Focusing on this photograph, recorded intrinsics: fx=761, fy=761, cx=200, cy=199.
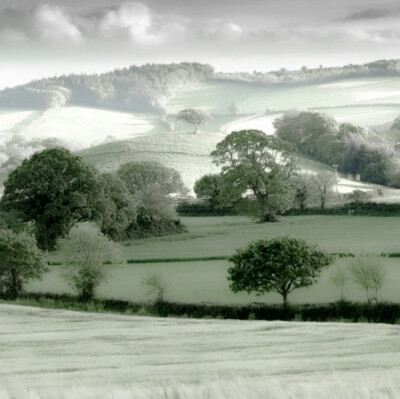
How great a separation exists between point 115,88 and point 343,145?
25.2 meters

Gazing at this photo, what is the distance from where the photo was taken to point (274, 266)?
67.7ft

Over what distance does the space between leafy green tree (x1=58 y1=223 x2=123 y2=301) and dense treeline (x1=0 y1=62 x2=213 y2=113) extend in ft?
183

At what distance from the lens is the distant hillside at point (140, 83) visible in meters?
78.9

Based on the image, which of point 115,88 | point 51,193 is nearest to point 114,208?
point 51,193

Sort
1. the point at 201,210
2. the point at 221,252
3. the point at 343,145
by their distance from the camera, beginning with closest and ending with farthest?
the point at 221,252
the point at 201,210
the point at 343,145

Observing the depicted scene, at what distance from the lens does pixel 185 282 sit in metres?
25.7

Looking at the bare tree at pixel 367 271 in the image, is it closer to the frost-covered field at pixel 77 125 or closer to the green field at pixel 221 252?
the green field at pixel 221 252

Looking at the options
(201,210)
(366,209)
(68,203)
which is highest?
(68,203)

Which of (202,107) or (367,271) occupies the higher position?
(202,107)

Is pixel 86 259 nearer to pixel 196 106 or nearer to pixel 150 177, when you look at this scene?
pixel 150 177

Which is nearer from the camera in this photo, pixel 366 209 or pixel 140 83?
pixel 366 209

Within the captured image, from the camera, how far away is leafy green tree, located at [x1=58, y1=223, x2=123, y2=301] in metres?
22.2

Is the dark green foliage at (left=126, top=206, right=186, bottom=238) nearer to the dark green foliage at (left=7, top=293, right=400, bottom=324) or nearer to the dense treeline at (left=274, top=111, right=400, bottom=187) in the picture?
the dense treeline at (left=274, top=111, right=400, bottom=187)

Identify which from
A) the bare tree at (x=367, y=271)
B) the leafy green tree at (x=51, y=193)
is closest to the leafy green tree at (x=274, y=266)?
the bare tree at (x=367, y=271)
